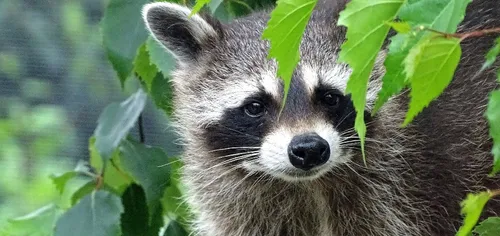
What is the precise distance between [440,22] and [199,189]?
1.88 metres

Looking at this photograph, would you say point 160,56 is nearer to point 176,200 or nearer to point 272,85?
point 272,85

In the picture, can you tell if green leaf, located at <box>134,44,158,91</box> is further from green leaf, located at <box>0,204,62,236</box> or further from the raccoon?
green leaf, located at <box>0,204,62,236</box>

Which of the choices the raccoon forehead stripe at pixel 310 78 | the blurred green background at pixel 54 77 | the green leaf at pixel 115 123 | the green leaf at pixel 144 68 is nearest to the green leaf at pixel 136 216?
the green leaf at pixel 115 123

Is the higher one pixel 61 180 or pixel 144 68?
pixel 144 68

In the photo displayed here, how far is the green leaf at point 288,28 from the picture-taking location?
120cm

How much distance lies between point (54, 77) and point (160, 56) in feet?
4.38

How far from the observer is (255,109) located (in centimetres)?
257

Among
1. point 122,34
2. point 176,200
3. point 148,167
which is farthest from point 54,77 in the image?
point 122,34

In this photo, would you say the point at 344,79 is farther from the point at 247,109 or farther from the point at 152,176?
the point at 152,176

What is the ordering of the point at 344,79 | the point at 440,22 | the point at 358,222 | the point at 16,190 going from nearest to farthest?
1. the point at 440,22
2. the point at 344,79
3. the point at 358,222
4. the point at 16,190

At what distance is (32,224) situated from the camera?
2775mm

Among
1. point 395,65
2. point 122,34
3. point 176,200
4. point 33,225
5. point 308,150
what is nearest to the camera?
point 395,65

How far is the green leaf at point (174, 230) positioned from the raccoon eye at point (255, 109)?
0.53m

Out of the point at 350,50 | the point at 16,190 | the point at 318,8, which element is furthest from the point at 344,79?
the point at 16,190
